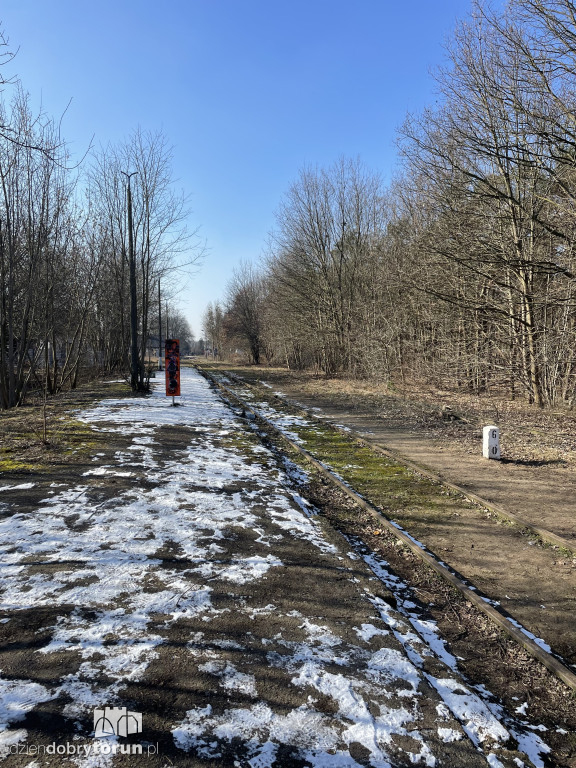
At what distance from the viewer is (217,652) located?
3.02 meters

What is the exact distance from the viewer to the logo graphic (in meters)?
2.34

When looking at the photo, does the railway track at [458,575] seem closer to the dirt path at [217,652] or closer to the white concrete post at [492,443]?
the dirt path at [217,652]

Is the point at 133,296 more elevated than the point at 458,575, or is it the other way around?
the point at 133,296

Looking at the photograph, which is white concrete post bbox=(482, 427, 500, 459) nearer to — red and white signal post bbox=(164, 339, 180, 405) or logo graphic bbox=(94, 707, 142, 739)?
logo graphic bbox=(94, 707, 142, 739)

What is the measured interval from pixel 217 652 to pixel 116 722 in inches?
30.5

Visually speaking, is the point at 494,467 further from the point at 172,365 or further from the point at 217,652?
the point at 172,365

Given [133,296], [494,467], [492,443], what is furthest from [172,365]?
[494,467]

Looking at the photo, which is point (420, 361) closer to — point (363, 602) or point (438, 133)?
point (438, 133)

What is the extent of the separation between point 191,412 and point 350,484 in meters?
7.97

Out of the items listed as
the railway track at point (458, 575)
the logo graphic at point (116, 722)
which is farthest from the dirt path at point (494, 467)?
the logo graphic at point (116, 722)

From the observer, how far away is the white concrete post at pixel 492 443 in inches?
341

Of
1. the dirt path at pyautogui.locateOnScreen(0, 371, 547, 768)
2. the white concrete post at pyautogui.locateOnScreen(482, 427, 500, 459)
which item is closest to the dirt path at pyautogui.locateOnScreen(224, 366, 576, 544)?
the white concrete post at pyautogui.locateOnScreen(482, 427, 500, 459)

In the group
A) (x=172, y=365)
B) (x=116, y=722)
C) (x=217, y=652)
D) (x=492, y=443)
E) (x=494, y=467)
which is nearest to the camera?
(x=116, y=722)

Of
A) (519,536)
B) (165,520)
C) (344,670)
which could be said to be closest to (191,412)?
(165,520)
